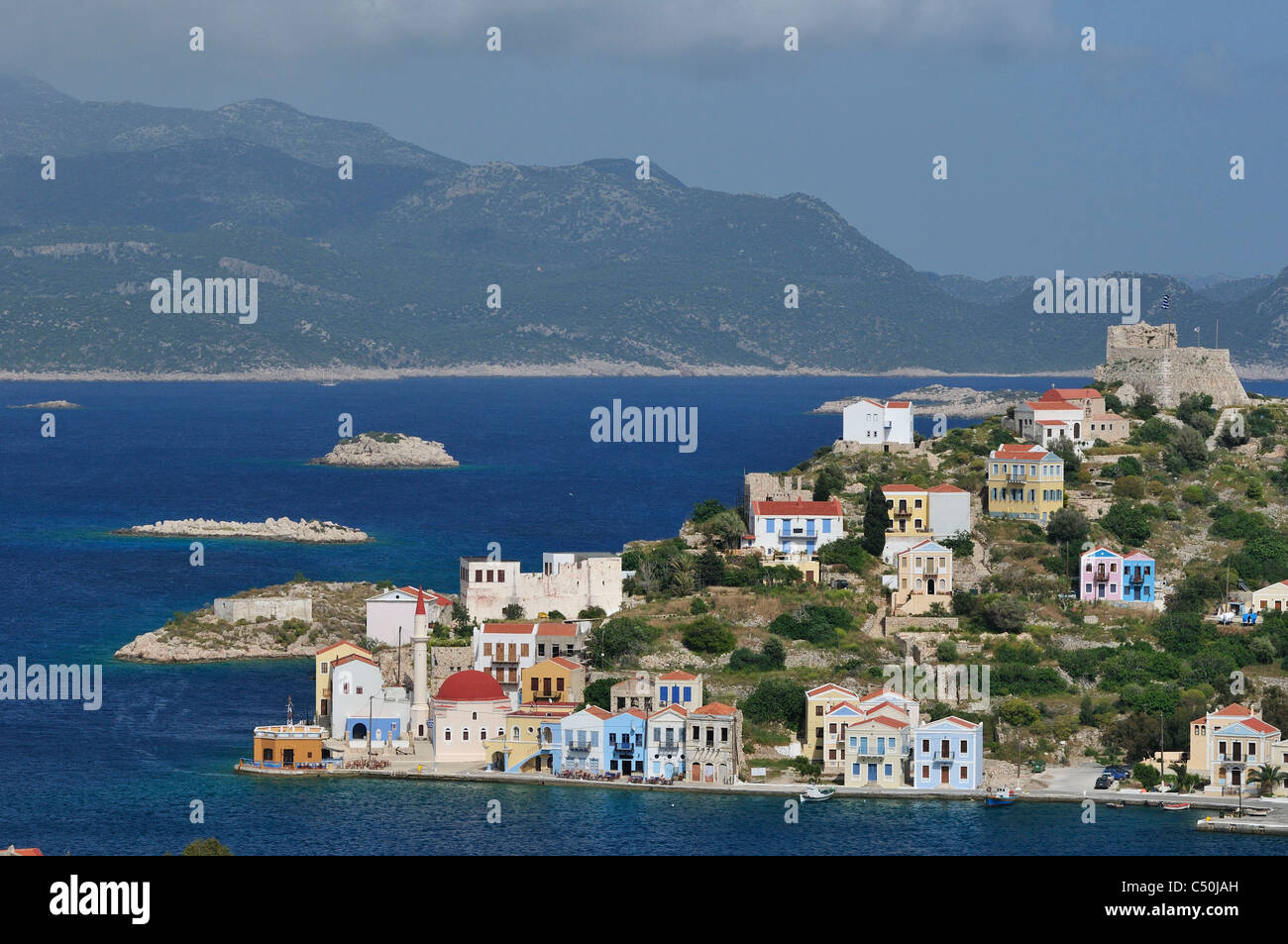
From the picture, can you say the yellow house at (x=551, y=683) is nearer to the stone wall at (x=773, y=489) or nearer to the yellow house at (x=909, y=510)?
the yellow house at (x=909, y=510)

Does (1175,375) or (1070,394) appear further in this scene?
(1175,375)

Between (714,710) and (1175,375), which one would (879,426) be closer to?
(1175,375)

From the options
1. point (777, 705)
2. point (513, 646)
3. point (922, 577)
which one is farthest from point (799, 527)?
point (777, 705)

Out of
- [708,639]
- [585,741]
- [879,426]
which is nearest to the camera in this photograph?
[585,741]

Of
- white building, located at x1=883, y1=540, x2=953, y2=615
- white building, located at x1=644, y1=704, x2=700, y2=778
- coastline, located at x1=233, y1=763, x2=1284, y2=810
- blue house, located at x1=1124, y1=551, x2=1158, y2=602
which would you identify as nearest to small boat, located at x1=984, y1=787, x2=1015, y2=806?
coastline, located at x1=233, y1=763, x2=1284, y2=810

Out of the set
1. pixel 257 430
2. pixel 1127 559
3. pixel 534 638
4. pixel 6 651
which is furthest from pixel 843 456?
pixel 257 430
